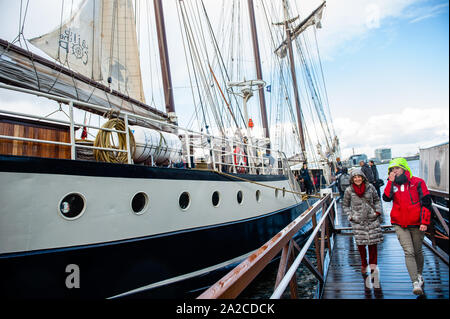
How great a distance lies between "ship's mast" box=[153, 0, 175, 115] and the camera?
10289 millimetres

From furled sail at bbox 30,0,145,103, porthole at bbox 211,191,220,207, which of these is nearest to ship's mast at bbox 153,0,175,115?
furled sail at bbox 30,0,145,103

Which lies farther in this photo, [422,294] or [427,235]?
[427,235]

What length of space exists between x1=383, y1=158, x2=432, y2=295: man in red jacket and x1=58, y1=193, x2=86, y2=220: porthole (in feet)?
A: 13.4

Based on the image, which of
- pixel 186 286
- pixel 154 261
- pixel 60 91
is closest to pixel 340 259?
pixel 186 286

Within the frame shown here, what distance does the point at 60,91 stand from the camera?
6613mm

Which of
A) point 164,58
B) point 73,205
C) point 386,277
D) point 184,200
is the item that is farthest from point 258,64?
point 73,205

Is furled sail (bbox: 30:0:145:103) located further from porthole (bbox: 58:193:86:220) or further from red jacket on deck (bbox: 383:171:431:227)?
red jacket on deck (bbox: 383:171:431:227)

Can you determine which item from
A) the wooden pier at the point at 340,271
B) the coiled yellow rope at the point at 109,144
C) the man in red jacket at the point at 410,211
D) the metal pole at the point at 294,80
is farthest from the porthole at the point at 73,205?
the metal pole at the point at 294,80

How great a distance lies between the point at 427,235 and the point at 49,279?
6.89 metres

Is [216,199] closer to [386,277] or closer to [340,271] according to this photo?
[340,271]

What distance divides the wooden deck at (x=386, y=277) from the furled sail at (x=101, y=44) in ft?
25.0

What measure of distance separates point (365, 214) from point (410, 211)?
2.39 feet

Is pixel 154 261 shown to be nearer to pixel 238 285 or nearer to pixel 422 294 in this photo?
pixel 238 285

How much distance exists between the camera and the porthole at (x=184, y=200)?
5.49 m
